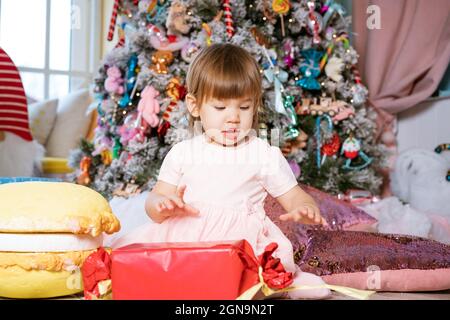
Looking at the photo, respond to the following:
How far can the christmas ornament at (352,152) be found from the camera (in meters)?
1.76

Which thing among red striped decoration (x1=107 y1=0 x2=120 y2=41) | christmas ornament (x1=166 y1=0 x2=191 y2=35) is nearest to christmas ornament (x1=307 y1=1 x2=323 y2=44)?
christmas ornament (x1=166 y1=0 x2=191 y2=35)

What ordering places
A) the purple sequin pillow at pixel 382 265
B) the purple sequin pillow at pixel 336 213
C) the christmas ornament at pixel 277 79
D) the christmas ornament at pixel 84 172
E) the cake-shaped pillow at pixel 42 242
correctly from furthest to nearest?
the christmas ornament at pixel 84 172 → the christmas ornament at pixel 277 79 → the purple sequin pillow at pixel 336 213 → the purple sequin pillow at pixel 382 265 → the cake-shaped pillow at pixel 42 242

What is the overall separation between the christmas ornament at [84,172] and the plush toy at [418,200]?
2.99 ft

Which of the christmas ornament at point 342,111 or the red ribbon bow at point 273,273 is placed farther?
the christmas ornament at point 342,111

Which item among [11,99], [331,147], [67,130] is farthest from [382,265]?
[67,130]

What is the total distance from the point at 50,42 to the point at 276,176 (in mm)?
2231

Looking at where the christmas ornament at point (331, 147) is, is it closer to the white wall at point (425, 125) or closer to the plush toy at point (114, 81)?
the white wall at point (425, 125)

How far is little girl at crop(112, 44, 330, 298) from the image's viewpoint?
0.88 metres

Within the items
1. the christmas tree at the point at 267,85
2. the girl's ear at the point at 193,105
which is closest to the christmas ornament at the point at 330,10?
the christmas tree at the point at 267,85

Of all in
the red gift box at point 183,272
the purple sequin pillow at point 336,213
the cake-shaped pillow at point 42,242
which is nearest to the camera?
the red gift box at point 183,272

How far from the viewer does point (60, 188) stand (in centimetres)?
90

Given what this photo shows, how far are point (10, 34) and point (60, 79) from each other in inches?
15.0

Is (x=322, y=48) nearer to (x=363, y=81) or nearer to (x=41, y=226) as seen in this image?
(x=363, y=81)

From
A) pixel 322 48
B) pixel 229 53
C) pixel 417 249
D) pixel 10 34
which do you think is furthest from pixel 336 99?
pixel 10 34
